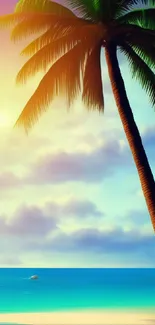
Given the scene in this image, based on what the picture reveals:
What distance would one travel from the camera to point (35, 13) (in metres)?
16.3

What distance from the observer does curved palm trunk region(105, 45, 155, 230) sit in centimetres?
1379

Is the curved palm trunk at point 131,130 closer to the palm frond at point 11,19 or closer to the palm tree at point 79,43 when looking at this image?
the palm tree at point 79,43

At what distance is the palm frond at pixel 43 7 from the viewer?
53.3ft

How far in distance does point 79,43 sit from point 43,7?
1479mm

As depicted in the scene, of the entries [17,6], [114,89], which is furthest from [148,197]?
[17,6]

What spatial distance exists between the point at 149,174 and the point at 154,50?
379 centimetres

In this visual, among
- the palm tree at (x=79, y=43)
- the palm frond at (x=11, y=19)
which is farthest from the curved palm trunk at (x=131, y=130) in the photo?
the palm frond at (x=11, y=19)

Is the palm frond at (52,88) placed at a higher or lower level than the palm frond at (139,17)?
lower

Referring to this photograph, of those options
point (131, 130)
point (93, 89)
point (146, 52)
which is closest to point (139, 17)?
point (146, 52)

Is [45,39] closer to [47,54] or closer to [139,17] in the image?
[47,54]

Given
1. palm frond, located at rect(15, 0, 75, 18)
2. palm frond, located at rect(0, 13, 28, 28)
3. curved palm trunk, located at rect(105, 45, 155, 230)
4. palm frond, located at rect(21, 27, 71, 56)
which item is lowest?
curved palm trunk, located at rect(105, 45, 155, 230)

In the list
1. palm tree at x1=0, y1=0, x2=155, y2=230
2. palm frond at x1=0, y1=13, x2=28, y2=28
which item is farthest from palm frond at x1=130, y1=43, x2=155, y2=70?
palm frond at x1=0, y1=13, x2=28, y2=28

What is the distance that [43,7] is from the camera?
1639cm

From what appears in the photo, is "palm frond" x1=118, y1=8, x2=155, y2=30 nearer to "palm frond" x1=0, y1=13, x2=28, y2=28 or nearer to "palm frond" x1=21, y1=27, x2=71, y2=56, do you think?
"palm frond" x1=21, y1=27, x2=71, y2=56
